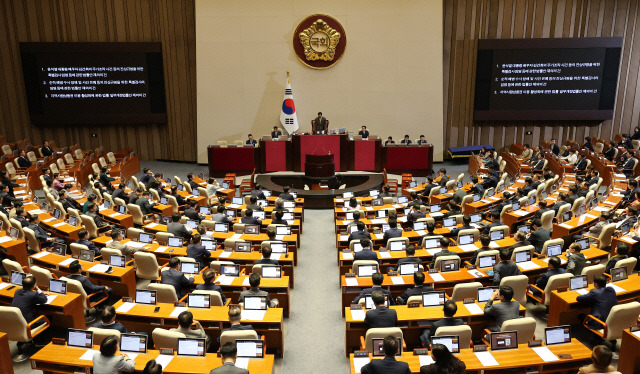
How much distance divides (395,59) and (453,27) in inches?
114

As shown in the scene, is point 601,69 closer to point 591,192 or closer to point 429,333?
point 591,192

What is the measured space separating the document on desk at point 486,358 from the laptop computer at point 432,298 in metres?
1.30

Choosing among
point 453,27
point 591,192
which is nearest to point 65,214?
point 591,192

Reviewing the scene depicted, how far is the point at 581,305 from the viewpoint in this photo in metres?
6.95

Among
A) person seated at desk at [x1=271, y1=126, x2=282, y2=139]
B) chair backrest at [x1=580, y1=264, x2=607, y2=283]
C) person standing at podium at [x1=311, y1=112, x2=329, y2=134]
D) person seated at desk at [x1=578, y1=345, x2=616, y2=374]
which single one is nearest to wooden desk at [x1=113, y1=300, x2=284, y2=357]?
person seated at desk at [x1=578, y1=345, x2=616, y2=374]

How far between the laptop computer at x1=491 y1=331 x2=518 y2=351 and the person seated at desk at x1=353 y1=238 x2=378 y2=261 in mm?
Result: 2999

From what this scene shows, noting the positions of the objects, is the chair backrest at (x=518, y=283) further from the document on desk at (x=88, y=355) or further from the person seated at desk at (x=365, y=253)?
the document on desk at (x=88, y=355)

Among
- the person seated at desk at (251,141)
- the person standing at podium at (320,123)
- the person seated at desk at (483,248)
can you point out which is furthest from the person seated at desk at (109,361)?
the person standing at podium at (320,123)

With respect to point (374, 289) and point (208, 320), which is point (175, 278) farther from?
point (374, 289)

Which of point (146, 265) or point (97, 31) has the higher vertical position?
point (97, 31)

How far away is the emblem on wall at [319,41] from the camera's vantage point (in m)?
19.9

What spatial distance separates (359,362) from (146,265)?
480 centimetres

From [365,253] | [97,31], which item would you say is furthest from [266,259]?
[97,31]

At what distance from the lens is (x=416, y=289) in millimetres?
7066
